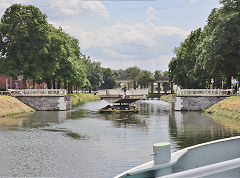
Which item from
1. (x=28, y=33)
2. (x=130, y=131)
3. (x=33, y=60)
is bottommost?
(x=130, y=131)

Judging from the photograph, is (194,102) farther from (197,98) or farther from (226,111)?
(226,111)

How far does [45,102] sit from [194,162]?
4225 centimetres

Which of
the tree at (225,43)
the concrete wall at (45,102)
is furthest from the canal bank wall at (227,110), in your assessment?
the concrete wall at (45,102)

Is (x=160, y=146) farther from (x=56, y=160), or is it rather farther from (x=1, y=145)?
(x=1, y=145)

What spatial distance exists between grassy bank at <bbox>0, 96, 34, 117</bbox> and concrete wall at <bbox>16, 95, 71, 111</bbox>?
210cm

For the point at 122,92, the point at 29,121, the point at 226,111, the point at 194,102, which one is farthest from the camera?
the point at 194,102

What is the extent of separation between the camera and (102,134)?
23.0 metres

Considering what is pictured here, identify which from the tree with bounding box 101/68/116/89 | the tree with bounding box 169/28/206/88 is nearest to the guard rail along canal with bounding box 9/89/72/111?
the tree with bounding box 169/28/206/88

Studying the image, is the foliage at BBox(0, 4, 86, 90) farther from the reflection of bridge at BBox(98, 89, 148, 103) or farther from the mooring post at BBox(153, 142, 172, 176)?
the mooring post at BBox(153, 142, 172, 176)

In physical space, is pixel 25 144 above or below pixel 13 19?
below

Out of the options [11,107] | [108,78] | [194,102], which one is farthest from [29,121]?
[108,78]

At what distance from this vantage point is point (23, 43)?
50375 millimetres

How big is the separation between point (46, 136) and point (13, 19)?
Answer: 35.3 metres

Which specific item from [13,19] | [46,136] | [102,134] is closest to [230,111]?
[102,134]
